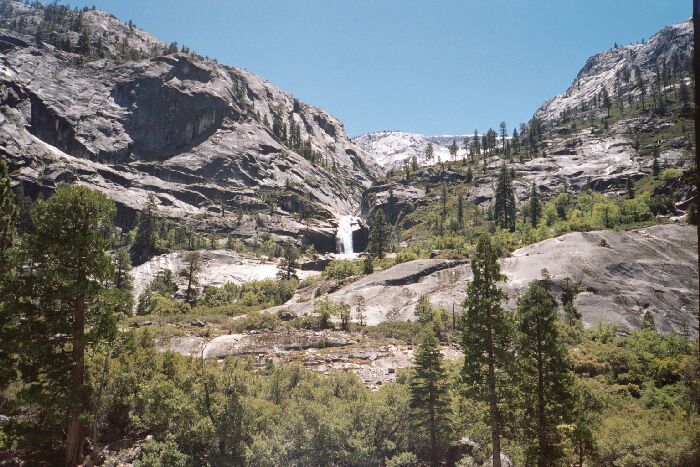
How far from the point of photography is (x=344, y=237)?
178625 mm

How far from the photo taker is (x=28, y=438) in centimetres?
1608

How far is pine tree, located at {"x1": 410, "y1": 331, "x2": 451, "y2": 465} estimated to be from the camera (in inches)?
964

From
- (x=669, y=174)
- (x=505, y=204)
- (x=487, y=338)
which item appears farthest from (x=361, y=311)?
(x=669, y=174)

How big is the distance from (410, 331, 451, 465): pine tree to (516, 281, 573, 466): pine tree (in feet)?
14.5

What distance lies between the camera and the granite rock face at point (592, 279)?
65.7 m

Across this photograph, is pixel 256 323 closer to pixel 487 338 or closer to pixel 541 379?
pixel 487 338

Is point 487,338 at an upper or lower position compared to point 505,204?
lower

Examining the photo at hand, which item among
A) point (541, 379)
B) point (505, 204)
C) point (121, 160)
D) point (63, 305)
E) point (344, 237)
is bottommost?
point (541, 379)

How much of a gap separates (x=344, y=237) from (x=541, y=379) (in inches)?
6189

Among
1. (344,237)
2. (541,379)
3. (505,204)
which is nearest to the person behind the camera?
(541,379)

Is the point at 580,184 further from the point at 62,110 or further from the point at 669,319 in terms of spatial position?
the point at 62,110

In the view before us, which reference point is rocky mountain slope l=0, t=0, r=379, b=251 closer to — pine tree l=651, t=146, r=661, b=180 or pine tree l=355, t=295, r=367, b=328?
pine tree l=355, t=295, r=367, b=328

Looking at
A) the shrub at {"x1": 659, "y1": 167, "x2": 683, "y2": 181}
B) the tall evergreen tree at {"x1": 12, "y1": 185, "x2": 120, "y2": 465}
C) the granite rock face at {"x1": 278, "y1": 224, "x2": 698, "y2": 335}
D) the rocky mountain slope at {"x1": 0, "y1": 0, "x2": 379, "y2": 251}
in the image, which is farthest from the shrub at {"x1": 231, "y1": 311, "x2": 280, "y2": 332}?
the shrub at {"x1": 659, "y1": 167, "x2": 683, "y2": 181}

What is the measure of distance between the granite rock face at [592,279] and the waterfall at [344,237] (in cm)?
8767
